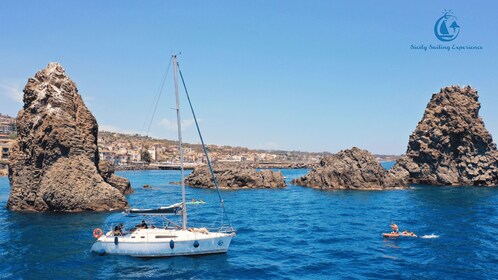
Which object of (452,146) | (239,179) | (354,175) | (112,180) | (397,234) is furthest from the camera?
(452,146)

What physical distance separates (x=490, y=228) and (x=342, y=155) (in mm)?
55046

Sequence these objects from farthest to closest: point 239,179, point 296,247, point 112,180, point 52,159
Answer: point 239,179
point 112,180
point 52,159
point 296,247

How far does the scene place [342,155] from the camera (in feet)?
325

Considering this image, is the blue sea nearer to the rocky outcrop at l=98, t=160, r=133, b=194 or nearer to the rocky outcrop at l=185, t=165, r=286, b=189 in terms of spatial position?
the rocky outcrop at l=98, t=160, r=133, b=194

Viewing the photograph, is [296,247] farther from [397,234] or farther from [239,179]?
[239,179]

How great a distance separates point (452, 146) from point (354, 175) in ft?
110

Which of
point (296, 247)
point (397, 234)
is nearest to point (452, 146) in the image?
point (397, 234)

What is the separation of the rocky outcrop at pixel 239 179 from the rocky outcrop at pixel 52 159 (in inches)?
1752

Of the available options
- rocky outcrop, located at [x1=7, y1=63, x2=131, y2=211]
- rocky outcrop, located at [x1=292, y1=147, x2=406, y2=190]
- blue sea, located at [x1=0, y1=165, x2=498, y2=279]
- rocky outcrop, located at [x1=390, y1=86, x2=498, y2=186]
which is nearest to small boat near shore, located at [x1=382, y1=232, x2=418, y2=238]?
blue sea, located at [x1=0, y1=165, x2=498, y2=279]

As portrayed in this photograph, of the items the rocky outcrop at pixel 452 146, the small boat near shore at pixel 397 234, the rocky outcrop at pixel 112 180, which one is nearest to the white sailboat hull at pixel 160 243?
the small boat near shore at pixel 397 234

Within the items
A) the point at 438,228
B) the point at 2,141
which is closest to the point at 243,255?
the point at 438,228

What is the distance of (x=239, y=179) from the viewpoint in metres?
96.1

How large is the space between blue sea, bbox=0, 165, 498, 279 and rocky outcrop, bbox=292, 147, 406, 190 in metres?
32.7

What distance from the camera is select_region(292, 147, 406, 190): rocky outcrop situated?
9319 centimetres
